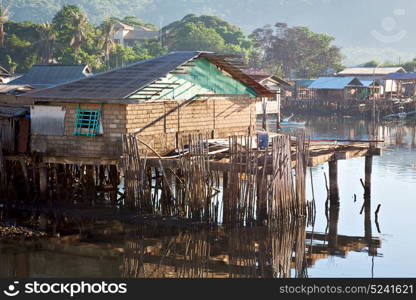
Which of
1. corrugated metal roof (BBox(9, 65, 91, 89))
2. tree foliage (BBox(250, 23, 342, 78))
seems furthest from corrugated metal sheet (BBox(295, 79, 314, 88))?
corrugated metal roof (BBox(9, 65, 91, 89))

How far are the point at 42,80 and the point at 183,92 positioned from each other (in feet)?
44.3

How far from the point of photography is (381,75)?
70.0 m

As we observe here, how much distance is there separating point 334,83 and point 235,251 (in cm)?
5019

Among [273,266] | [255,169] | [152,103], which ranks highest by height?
[152,103]

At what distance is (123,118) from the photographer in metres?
22.0

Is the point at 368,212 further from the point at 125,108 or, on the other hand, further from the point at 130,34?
the point at 130,34

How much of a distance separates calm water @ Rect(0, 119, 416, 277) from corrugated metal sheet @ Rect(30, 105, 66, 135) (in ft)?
11.8

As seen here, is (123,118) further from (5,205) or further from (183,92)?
(5,205)

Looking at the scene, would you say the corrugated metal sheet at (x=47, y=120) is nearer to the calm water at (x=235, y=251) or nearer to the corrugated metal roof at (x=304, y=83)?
the calm water at (x=235, y=251)

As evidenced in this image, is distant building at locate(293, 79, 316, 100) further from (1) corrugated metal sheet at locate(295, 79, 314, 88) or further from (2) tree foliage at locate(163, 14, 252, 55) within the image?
(2) tree foliage at locate(163, 14, 252, 55)

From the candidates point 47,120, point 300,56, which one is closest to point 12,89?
point 47,120

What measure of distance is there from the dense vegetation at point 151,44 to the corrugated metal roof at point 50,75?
24.4 m

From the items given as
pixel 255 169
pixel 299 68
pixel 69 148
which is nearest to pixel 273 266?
pixel 255 169

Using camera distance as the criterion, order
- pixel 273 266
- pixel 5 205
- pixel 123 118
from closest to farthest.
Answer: pixel 273 266, pixel 123 118, pixel 5 205
